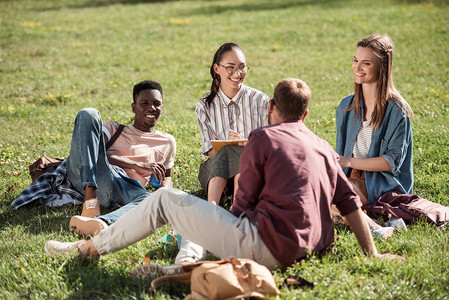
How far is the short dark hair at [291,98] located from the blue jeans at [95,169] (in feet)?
7.38

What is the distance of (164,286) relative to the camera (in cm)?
361

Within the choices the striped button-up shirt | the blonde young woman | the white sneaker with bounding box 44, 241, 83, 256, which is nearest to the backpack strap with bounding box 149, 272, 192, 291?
the white sneaker with bounding box 44, 241, 83, 256

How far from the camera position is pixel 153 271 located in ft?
12.5

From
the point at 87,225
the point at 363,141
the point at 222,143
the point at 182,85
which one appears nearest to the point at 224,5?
the point at 182,85

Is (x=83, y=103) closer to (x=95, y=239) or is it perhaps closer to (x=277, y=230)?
(x=95, y=239)

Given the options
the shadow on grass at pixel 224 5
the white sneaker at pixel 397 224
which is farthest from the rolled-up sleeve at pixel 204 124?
the shadow on grass at pixel 224 5

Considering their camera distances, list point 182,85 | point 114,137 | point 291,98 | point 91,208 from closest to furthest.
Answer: point 291,98 → point 91,208 → point 114,137 → point 182,85

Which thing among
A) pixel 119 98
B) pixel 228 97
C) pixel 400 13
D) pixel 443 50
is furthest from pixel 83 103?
pixel 400 13

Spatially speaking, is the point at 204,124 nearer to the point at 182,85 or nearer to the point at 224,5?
the point at 182,85

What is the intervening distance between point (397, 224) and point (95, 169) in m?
3.14

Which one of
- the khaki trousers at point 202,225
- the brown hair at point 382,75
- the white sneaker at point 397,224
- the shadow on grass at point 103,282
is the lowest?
the white sneaker at point 397,224

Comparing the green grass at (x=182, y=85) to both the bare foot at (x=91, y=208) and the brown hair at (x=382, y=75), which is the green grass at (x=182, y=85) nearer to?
the bare foot at (x=91, y=208)

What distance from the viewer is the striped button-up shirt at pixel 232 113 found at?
6.02m

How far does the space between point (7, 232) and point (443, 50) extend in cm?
1332
